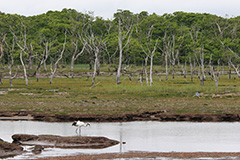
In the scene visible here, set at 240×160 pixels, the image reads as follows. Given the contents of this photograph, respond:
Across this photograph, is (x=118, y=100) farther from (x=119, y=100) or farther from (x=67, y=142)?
(x=67, y=142)

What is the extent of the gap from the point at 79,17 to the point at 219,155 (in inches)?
3923

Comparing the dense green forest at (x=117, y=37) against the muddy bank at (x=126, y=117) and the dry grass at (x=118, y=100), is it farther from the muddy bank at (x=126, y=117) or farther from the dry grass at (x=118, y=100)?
the muddy bank at (x=126, y=117)

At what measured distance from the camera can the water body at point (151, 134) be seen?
2577cm

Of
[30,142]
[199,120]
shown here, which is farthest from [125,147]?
[199,120]

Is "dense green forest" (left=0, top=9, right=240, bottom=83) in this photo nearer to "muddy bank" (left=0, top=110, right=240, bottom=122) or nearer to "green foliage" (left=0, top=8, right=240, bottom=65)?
"green foliage" (left=0, top=8, right=240, bottom=65)

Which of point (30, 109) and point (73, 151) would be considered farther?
point (30, 109)

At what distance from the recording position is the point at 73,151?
2458cm

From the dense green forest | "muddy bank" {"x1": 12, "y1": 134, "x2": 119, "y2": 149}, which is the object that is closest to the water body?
"muddy bank" {"x1": 12, "y1": 134, "x2": 119, "y2": 149}

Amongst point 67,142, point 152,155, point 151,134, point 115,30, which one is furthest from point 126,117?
point 115,30

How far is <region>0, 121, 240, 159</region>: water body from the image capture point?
84.5 feet

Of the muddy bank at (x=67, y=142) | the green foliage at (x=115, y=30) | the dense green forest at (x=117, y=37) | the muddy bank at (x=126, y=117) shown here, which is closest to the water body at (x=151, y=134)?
the muddy bank at (x=67, y=142)

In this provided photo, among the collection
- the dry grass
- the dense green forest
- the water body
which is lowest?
the water body

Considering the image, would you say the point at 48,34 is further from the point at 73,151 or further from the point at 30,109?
the point at 73,151

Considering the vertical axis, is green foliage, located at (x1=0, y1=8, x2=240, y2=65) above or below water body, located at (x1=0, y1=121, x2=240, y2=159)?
above
